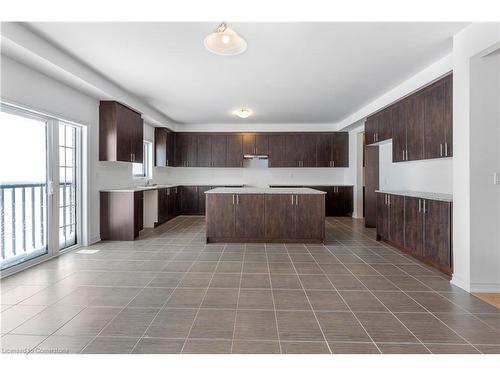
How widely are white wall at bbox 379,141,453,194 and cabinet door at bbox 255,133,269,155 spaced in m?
3.09

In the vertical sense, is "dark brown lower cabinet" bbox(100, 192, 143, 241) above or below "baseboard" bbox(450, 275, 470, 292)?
above

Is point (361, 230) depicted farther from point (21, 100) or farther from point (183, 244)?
point (21, 100)

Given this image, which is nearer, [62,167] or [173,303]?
[173,303]

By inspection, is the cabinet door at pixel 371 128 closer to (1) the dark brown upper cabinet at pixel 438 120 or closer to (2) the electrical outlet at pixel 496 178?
(1) the dark brown upper cabinet at pixel 438 120

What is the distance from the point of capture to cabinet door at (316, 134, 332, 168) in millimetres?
8070

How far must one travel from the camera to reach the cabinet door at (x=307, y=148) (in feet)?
26.5

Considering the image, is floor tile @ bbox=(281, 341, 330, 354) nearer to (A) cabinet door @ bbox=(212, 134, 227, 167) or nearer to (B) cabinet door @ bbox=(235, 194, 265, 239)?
(B) cabinet door @ bbox=(235, 194, 265, 239)

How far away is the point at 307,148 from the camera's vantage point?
A: 26.6 ft

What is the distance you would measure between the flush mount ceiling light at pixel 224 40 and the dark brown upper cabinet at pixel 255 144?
5344 mm

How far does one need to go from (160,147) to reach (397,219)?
5923 millimetres

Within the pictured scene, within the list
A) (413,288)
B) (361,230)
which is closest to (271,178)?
(361,230)

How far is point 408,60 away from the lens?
3615 mm

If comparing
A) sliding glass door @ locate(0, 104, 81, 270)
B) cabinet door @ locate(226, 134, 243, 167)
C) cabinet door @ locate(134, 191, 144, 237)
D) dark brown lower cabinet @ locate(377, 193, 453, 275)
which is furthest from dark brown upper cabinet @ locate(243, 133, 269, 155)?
sliding glass door @ locate(0, 104, 81, 270)

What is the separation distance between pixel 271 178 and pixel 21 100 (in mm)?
6283
